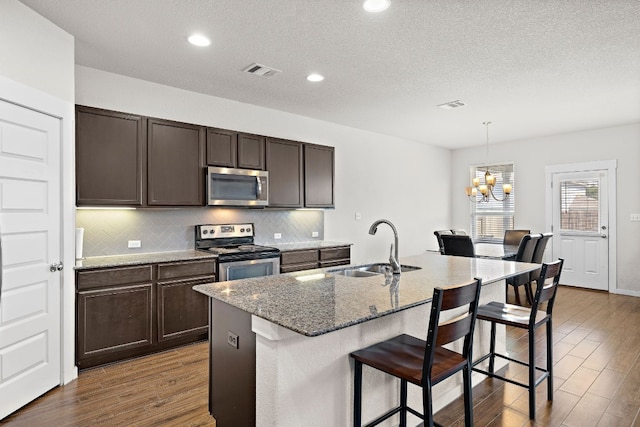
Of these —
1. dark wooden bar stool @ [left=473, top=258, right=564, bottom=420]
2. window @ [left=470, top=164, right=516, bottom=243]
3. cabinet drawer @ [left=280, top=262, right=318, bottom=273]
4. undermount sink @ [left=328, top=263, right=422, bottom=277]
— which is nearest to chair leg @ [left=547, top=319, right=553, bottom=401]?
dark wooden bar stool @ [left=473, top=258, right=564, bottom=420]

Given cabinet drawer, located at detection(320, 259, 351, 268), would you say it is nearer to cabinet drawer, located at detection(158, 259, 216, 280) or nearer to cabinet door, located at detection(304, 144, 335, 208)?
cabinet door, located at detection(304, 144, 335, 208)

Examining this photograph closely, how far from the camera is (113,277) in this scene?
3.15 meters

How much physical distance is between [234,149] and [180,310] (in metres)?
1.81

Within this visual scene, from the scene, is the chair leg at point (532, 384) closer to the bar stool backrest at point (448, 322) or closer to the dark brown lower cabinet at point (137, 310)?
the bar stool backrest at point (448, 322)

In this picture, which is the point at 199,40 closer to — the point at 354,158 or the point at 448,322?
the point at 448,322

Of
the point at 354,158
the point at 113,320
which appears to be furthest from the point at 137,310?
the point at 354,158

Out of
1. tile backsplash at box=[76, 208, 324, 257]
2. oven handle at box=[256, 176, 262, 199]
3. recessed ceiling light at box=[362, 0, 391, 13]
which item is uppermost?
recessed ceiling light at box=[362, 0, 391, 13]

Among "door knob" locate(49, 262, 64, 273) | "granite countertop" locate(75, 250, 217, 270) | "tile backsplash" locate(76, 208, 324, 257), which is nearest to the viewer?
"door knob" locate(49, 262, 64, 273)

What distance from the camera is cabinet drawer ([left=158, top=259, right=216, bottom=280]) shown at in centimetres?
343

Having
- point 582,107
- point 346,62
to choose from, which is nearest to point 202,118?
point 346,62

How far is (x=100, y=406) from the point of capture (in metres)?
2.51

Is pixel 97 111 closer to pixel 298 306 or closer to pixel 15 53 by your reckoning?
pixel 15 53

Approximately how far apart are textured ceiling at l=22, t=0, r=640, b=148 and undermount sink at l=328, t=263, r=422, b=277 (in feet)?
5.87

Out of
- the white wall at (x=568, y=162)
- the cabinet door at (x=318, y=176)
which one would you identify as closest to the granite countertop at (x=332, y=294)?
the cabinet door at (x=318, y=176)
